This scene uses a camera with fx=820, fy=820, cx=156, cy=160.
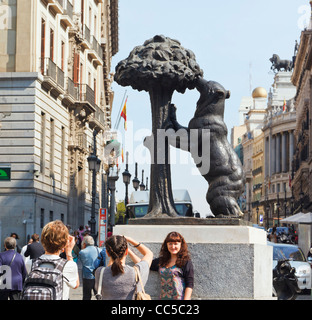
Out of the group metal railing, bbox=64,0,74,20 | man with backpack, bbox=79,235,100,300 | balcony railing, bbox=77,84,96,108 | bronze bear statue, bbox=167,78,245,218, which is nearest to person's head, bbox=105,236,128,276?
bronze bear statue, bbox=167,78,245,218

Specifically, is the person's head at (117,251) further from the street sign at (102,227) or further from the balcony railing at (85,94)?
the balcony railing at (85,94)

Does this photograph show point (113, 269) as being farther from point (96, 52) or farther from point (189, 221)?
point (96, 52)

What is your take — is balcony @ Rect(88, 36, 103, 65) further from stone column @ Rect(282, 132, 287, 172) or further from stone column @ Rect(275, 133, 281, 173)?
stone column @ Rect(275, 133, 281, 173)

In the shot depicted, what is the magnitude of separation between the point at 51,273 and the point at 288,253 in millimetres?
15316

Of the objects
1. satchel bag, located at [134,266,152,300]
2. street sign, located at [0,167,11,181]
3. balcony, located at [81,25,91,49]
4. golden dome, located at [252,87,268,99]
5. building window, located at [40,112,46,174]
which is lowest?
satchel bag, located at [134,266,152,300]

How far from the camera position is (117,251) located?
6.31 m

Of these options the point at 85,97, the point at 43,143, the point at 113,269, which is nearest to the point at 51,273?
the point at 113,269

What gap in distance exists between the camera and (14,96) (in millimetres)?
31594

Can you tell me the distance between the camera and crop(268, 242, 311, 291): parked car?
64.8 feet

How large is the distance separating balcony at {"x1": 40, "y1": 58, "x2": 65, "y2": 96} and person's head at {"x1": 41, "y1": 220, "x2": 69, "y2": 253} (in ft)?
89.2

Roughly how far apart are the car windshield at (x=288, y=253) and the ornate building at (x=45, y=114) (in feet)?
34.1

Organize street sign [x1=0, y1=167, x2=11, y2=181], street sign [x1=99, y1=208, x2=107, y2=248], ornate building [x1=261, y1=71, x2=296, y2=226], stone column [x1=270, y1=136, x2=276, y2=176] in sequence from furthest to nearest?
stone column [x1=270, y1=136, x2=276, y2=176] → ornate building [x1=261, y1=71, x2=296, y2=226] → street sign [x1=99, y1=208, x2=107, y2=248] → street sign [x1=0, y1=167, x2=11, y2=181]

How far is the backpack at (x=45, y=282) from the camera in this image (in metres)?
5.91
